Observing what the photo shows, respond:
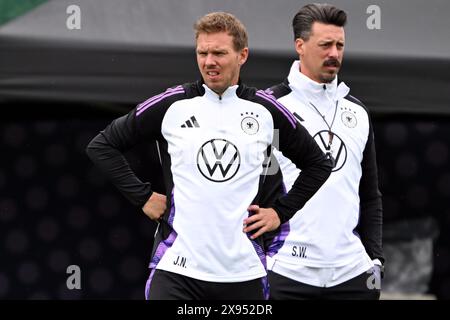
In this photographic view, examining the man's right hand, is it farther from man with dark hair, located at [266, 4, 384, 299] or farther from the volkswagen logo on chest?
man with dark hair, located at [266, 4, 384, 299]

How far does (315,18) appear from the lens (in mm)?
4891

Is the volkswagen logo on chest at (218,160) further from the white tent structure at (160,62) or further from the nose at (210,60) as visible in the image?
the white tent structure at (160,62)

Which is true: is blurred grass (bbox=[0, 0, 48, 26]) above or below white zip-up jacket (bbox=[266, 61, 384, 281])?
above

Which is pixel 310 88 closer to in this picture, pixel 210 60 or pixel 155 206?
pixel 210 60

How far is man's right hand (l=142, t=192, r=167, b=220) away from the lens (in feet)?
13.6

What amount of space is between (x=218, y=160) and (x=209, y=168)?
0.04m

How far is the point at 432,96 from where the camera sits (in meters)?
5.61

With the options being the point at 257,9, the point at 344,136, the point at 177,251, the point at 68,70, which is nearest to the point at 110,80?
the point at 68,70

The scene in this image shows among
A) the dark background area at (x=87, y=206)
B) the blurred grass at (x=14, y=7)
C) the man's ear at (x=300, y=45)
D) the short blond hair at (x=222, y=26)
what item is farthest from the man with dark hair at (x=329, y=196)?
the blurred grass at (x=14, y=7)

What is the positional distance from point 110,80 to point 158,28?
364 millimetres

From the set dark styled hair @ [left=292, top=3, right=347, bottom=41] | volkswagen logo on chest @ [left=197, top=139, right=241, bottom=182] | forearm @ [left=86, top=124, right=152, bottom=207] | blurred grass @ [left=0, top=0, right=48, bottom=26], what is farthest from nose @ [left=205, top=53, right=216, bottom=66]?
blurred grass @ [left=0, top=0, right=48, bottom=26]

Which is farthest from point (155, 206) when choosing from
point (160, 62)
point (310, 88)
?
point (160, 62)

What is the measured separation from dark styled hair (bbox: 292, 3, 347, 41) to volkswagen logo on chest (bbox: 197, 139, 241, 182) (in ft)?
3.28
